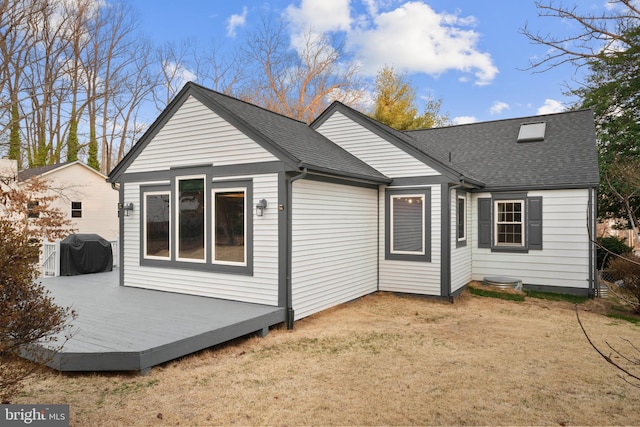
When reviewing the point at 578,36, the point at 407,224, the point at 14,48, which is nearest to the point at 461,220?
the point at 407,224

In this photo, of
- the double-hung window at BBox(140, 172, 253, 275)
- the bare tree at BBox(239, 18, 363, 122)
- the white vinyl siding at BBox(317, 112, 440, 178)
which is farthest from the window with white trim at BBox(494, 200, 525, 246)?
the bare tree at BBox(239, 18, 363, 122)

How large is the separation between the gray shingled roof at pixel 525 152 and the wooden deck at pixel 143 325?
22.6 feet

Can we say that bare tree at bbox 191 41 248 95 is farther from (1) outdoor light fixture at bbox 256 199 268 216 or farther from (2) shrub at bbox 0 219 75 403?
(2) shrub at bbox 0 219 75 403

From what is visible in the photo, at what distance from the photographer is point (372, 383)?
454cm

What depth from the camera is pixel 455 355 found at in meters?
5.52

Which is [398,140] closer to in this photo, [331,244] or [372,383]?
[331,244]

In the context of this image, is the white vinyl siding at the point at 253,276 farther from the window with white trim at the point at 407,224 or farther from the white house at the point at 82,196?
the white house at the point at 82,196

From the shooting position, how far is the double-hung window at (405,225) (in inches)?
369

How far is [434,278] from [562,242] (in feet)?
11.6

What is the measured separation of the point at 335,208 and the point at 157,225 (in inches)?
145

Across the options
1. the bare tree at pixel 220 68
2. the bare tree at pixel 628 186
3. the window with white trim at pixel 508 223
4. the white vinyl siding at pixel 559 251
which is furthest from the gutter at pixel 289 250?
the bare tree at pixel 220 68

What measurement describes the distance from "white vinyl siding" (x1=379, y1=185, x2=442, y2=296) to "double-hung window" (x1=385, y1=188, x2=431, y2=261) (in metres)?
0.14

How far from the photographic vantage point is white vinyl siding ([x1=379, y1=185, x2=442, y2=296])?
355 inches

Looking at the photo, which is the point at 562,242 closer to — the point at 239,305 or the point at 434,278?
the point at 434,278
